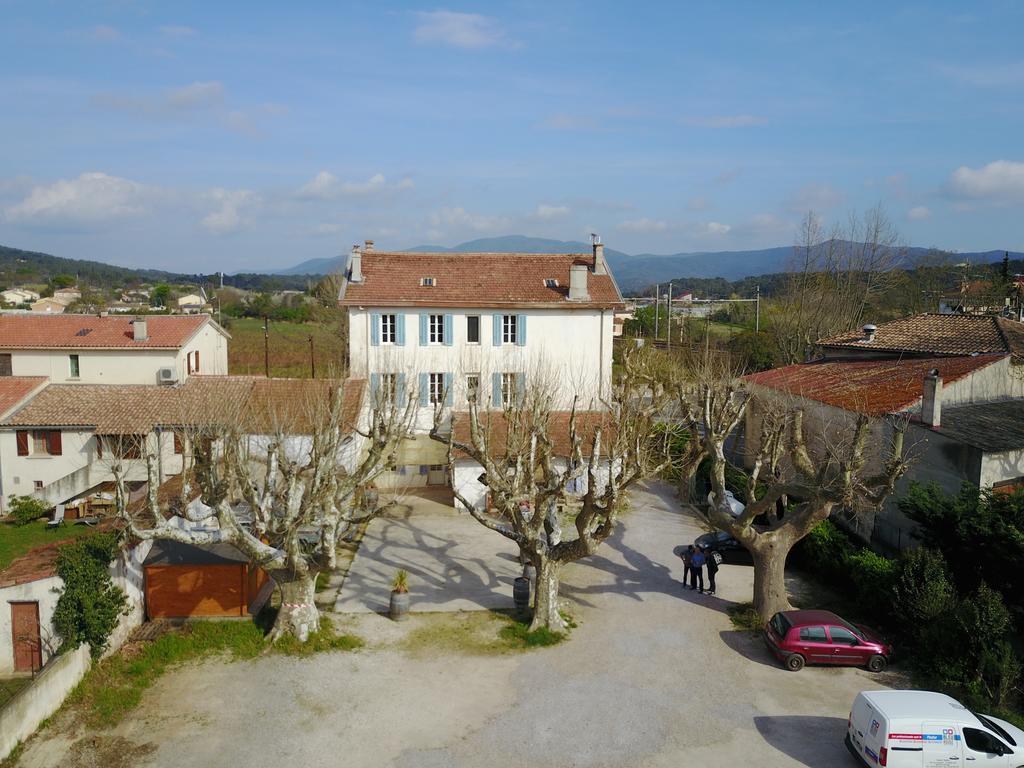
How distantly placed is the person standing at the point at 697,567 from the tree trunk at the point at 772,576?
79.8 inches

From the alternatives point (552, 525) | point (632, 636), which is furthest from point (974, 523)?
point (552, 525)

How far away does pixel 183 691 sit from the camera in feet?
50.5

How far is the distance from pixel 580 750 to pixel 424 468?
18208 mm

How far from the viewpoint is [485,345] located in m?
32.9

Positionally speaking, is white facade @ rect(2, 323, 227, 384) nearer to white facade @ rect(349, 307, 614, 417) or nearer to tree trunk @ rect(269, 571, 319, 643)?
white facade @ rect(349, 307, 614, 417)

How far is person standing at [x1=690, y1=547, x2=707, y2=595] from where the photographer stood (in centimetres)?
2033

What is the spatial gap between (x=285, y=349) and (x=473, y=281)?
1299 inches

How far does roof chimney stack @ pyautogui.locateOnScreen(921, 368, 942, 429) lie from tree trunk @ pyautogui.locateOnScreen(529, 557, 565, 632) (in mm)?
11483

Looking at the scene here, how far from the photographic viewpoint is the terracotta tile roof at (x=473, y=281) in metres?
32.9

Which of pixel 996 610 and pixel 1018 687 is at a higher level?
pixel 996 610

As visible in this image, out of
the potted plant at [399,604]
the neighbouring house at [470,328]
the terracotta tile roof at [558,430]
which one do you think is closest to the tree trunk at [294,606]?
the potted plant at [399,604]

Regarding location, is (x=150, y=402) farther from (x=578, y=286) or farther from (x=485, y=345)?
(x=578, y=286)

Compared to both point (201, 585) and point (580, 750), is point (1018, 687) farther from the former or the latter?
point (201, 585)

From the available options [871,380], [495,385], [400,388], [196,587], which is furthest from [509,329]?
[196,587]
